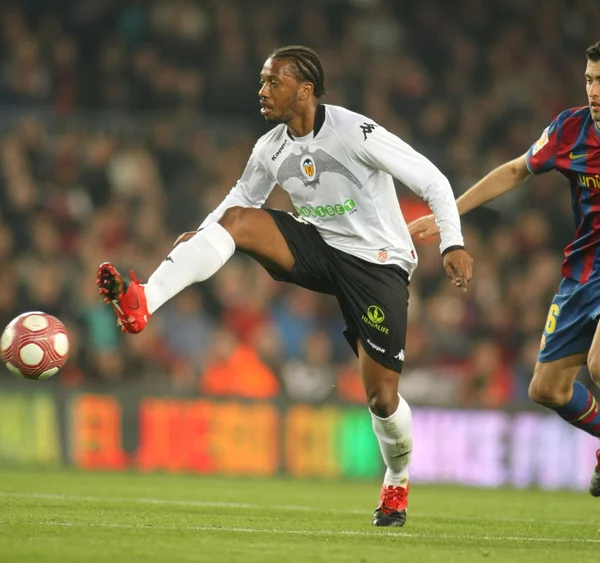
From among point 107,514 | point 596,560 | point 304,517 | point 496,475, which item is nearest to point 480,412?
point 496,475

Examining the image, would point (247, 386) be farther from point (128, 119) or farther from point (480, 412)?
point (128, 119)

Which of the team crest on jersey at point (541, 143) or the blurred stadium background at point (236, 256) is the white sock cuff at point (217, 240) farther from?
the blurred stadium background at point (236, 256)

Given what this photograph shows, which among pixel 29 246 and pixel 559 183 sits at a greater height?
pixel 559 183

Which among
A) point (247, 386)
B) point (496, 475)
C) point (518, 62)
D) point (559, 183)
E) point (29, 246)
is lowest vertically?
point (496, 475)

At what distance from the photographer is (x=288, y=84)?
19.3 feet

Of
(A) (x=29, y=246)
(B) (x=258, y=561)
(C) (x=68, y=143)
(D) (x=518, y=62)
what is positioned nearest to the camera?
(B) (x=258, y=561)

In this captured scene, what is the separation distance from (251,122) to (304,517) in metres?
8.67

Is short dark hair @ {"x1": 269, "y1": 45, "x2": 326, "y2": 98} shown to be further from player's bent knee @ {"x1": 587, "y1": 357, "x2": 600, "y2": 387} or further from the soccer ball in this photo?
player's bent knee @ {"x1": 587, "y1": 357, "x2": 600, "y2": 387}

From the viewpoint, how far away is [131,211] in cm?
1290

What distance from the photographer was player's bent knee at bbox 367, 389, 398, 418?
5.98 meters

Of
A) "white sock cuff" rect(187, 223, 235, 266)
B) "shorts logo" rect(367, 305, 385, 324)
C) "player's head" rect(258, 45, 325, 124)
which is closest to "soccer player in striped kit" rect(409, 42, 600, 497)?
"shorts logo" rect(367, 305, 385, 324)

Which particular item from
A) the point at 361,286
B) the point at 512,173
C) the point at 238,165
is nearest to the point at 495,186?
the point at 512,173

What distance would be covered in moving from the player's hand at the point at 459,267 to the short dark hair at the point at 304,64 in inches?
43.2

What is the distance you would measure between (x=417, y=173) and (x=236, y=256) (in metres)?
7.29
